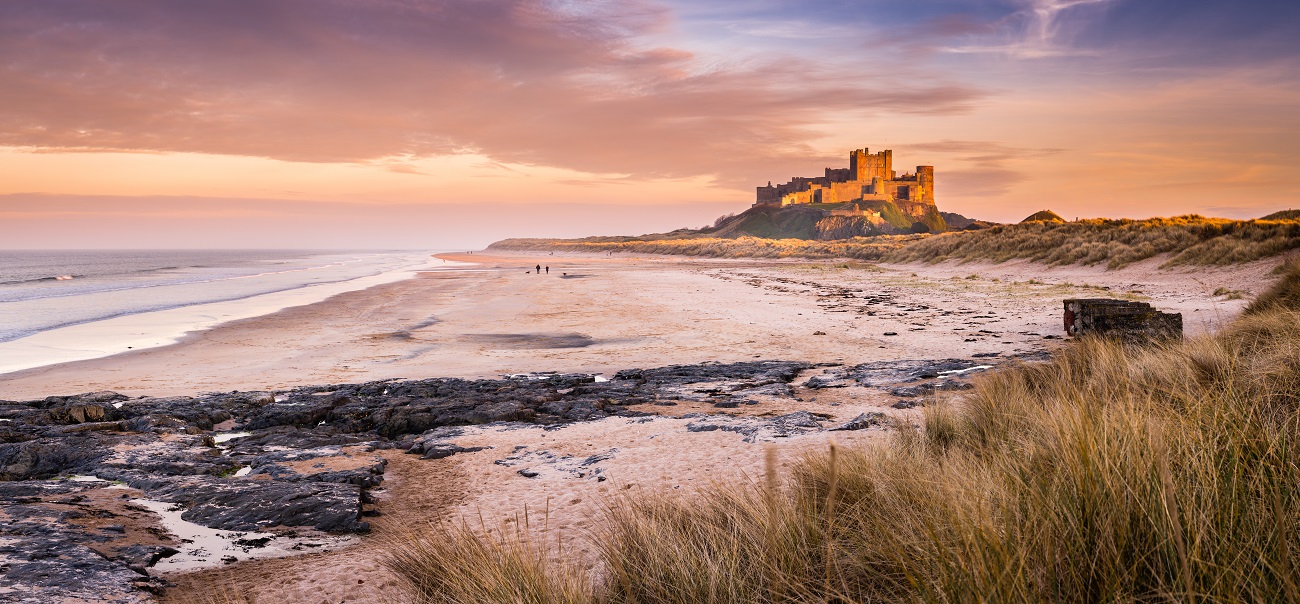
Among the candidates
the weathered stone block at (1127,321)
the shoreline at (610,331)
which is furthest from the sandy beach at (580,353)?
the weathered stone block at (1127,321)

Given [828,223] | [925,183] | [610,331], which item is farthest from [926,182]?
[610,331]

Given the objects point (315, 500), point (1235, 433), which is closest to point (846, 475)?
point (1235, 433)

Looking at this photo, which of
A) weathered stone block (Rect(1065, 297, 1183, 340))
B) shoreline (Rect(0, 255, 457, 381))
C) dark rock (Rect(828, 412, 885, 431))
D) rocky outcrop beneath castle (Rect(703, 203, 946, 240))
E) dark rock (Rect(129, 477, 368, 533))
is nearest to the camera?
dark rock (Rect(129, 477, 368, 533))

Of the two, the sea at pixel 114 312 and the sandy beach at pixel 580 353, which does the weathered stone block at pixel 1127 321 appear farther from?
the sea at pixel 114 312

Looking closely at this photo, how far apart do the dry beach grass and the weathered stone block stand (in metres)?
6.10

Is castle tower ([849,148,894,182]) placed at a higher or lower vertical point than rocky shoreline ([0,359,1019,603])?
higher

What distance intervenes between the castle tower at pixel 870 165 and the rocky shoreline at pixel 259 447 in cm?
17578

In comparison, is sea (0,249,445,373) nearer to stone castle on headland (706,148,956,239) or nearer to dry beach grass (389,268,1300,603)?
dry beach grass (389,268,1300,603)

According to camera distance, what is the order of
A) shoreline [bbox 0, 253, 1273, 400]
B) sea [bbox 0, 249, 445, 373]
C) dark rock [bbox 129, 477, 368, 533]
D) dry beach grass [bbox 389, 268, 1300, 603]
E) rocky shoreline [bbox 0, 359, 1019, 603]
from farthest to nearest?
sea [bbox 0, 249, 445, 373] < shoreline [bbox 0, 253, 1273, 400] < dark rock [bbox 129, 477, 368, 533] < rocky shoreline [bbox 0, 359, 1019, 603] < dry beach grass [bbox 389, 268, 1300, 603]

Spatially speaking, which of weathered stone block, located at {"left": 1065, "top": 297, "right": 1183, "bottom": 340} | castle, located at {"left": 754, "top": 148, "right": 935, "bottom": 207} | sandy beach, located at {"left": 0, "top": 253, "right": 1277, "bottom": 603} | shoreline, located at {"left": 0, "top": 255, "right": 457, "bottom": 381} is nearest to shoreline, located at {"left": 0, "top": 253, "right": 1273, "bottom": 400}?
sandy beach, located at {"left": 0, "top": 253, "right": 1277, "bottom": 603}

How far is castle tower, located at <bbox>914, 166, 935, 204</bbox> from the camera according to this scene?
17600 cm

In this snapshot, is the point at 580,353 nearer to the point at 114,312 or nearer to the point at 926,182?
the point at 114,312

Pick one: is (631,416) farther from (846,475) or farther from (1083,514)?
(1083,514)

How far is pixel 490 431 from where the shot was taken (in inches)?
290
